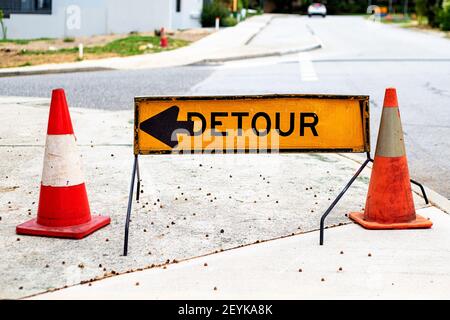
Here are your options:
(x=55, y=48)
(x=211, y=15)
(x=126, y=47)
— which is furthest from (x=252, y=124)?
(x=211, y=15)

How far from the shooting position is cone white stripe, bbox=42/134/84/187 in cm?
512

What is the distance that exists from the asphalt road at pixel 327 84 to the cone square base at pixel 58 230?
131 inches

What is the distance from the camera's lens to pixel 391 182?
530 centimetres

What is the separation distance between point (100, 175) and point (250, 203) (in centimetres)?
172

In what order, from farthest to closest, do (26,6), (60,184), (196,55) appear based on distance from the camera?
(26,6), (196,55), (60,184)

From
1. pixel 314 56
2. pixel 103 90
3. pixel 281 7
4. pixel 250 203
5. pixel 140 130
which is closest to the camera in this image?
pixel 140 130

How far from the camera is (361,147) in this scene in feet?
17.9

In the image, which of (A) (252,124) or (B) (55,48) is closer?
(A) (252,124)

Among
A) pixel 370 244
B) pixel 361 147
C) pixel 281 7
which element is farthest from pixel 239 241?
pixel 281 7

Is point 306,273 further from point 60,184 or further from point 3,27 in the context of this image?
point 3,27

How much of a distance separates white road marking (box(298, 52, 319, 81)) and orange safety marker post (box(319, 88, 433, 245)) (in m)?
10.7

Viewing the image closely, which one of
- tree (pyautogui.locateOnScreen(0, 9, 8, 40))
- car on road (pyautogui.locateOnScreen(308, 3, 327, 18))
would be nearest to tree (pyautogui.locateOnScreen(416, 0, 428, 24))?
car on road (pyautogui.locateOnScreen(308, 3, 327, 18))

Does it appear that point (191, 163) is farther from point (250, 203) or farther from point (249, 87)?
point (249, 87)

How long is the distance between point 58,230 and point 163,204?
1130mm
